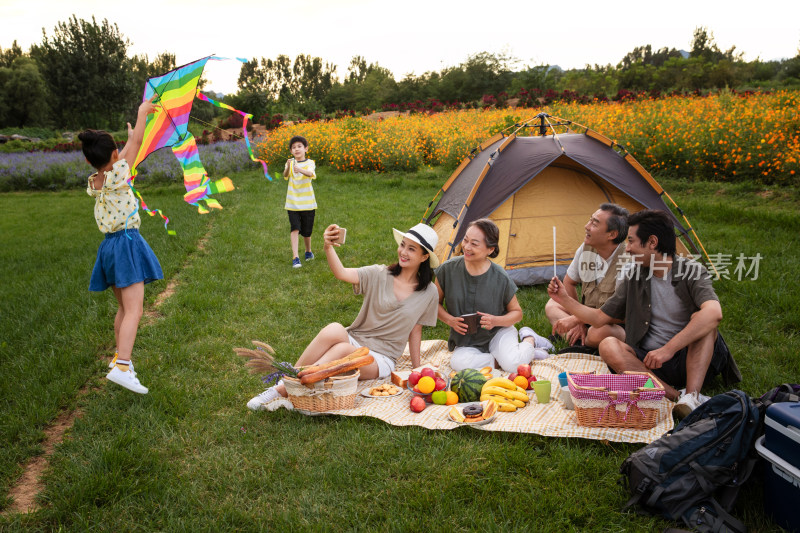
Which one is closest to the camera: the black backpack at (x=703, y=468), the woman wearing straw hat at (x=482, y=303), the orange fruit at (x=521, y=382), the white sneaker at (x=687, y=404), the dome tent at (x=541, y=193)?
the black backpack at (x=703, y=468)

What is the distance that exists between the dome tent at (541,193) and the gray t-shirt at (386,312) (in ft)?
6.25

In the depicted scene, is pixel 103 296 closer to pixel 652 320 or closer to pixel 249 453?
pixel 249 453

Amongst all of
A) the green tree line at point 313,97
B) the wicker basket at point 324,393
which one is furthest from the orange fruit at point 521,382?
the green tree line at point 313,97

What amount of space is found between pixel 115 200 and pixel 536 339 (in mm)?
3472

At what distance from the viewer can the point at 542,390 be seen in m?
3.60

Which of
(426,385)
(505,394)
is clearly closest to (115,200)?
(426,385)

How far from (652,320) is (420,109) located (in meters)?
18.2

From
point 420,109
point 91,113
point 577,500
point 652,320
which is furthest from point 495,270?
point 91,113

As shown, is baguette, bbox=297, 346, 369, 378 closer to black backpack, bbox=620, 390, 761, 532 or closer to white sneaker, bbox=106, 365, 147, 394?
white sneaker, bbox=106, 365, 147, 394

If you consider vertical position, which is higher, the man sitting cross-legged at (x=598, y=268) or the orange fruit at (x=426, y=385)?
the man sitting cross-legged at (x=598, y=268)

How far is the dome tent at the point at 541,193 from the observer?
5777mm

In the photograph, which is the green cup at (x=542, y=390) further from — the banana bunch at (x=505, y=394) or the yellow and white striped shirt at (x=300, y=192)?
the yellow and white striped shirt at (x=300, y=192)

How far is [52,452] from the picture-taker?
3.16 m

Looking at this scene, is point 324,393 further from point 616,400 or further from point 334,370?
point 616,400
